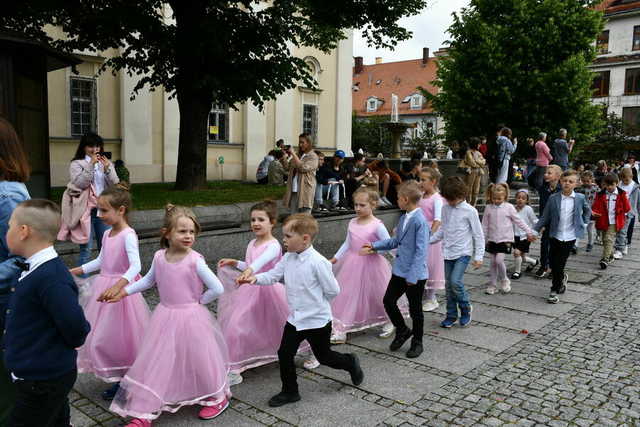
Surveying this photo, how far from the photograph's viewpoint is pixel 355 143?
60.1 metres

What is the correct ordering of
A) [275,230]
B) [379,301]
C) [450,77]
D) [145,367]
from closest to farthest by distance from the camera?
[145,367]
[379,301]
[275,230]
[450,77]

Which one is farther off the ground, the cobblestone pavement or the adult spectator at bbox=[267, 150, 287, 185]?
the adult spectator at bbox=[267, 150, 287, 185]

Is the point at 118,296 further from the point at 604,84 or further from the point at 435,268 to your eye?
the point at 604,84

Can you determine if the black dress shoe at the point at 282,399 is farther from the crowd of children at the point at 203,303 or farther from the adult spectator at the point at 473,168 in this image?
the adult spectator at the point at 473,168

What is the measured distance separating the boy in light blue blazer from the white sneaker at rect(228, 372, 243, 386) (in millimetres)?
1685

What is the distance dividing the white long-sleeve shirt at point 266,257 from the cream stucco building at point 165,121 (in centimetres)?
1490

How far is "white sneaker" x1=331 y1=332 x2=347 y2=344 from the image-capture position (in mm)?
5895

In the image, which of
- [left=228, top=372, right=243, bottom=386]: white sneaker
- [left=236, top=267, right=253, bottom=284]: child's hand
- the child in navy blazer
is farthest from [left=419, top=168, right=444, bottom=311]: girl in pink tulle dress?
[left=236, top=267, right=253, bottom=284]: child's hand

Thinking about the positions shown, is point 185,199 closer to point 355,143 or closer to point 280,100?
point 280,100

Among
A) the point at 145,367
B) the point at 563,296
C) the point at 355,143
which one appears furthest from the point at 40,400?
the point at 355,143

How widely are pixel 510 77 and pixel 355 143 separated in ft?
109

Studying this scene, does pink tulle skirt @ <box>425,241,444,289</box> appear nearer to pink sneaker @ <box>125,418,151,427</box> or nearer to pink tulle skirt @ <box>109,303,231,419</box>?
pink tulle skirt @ <box>109,303,231,419</box>

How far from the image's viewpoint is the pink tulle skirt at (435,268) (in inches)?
295

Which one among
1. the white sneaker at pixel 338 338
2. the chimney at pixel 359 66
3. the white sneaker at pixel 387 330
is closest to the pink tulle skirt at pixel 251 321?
the white sneaker at pixel 338 338
